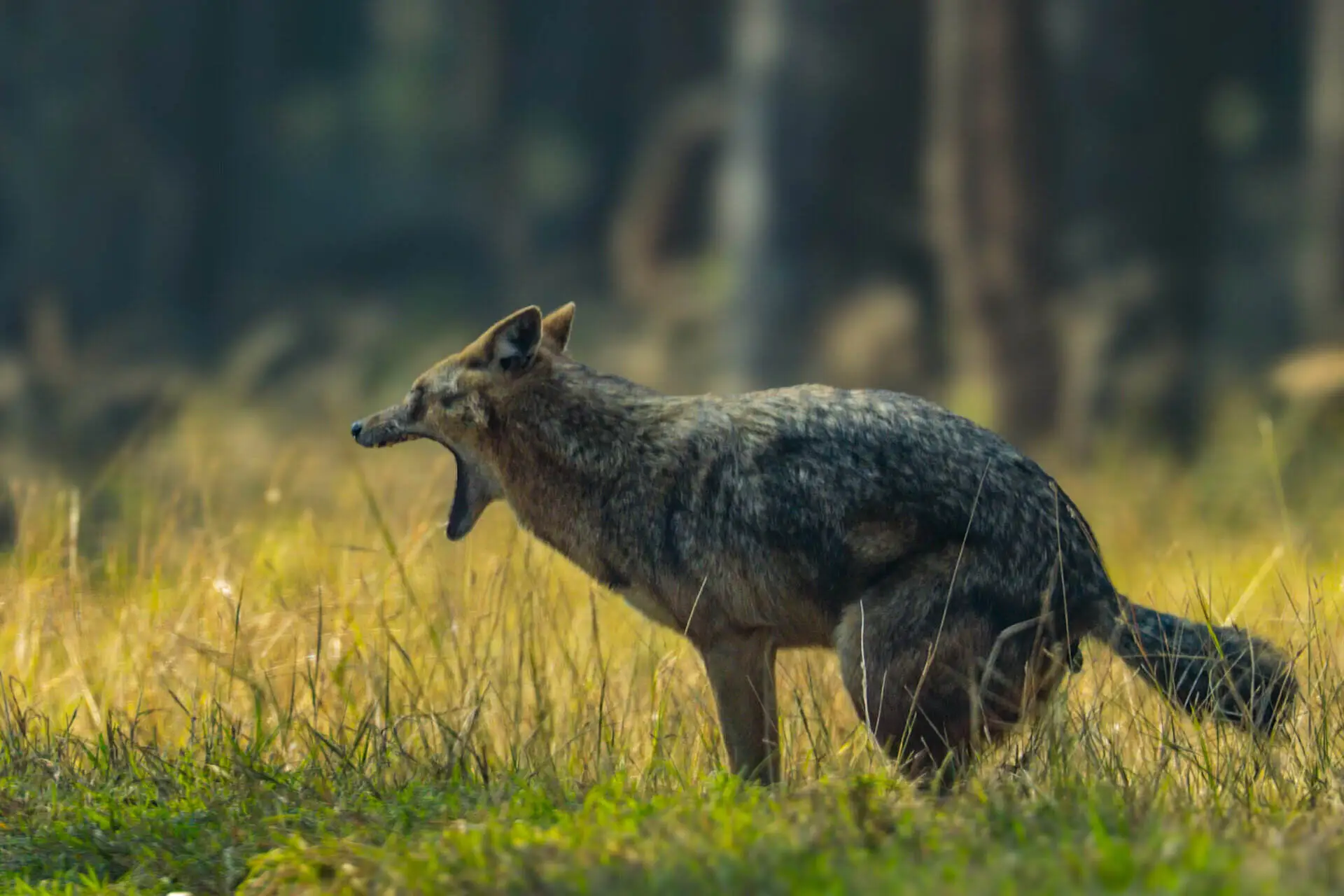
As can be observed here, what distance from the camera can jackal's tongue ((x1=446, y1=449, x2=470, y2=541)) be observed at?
20.8ft

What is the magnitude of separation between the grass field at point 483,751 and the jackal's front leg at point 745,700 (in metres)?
0.12

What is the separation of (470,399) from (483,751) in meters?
1.22

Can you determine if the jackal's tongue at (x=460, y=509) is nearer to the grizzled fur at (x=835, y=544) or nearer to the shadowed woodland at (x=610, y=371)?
the grizzled fur at (x=835, y=544)

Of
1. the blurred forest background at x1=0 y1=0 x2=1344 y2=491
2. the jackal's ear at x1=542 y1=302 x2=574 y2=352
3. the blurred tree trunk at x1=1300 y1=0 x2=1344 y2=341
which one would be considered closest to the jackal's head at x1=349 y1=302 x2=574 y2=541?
the jackal's ear at x1=542 y1=302 x2=574 y2=352

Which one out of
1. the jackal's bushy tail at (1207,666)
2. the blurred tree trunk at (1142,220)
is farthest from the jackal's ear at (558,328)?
the blurred tree trunk at (1142,220)

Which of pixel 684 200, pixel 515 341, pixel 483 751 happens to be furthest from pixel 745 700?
pixel 684 200

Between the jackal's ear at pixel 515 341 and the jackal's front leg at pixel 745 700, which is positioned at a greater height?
the jackal's ear at pixel 515 341

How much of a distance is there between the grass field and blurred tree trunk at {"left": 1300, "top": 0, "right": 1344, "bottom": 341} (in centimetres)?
547

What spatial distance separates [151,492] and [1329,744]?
241 inches

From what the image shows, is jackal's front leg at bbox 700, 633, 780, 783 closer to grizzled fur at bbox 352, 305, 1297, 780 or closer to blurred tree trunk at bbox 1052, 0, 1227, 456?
grizzled fur at bbox 352, 305, 1297, 780

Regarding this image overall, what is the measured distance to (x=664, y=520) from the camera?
588cm

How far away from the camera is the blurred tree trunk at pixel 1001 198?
1367cm

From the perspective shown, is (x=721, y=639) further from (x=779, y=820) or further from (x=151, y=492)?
(x=151, y=492)

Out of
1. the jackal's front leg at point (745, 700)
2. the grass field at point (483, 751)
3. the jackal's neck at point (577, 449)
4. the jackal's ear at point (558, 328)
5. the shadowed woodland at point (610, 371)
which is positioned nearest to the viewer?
the grass field at point (483, 751)
